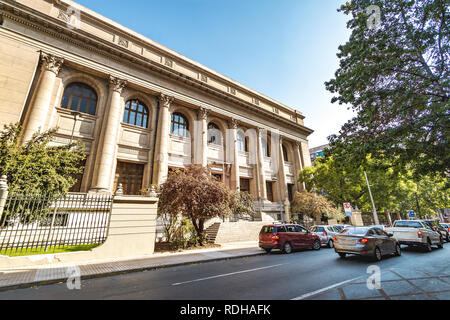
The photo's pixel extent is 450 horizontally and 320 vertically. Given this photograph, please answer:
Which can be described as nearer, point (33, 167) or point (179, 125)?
point (33, 167)

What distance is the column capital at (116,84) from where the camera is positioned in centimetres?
1880

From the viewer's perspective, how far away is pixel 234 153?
25.4m

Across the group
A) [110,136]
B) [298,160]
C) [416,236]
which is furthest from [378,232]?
[298,160]

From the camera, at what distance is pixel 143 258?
10.0 m

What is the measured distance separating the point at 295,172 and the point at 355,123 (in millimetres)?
23340

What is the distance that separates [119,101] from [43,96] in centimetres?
524

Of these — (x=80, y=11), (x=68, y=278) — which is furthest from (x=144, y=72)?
(x=68, y=278)

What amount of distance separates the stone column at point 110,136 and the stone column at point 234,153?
12.7 metres

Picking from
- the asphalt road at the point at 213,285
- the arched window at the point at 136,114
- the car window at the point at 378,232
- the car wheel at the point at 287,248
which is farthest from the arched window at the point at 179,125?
the car window at the point at 378,232

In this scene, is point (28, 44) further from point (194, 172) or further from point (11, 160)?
point (194, 172)

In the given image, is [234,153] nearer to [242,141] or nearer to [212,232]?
[242,141]

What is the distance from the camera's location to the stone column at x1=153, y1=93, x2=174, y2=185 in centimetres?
Result: 1891

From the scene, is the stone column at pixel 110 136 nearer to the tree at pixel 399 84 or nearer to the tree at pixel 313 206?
the tree at pixel 399 84

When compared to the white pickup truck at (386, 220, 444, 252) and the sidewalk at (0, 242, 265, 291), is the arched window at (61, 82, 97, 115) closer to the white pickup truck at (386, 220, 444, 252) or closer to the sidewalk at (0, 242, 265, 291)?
the sidewalk at (0, 242, 265, 291)
